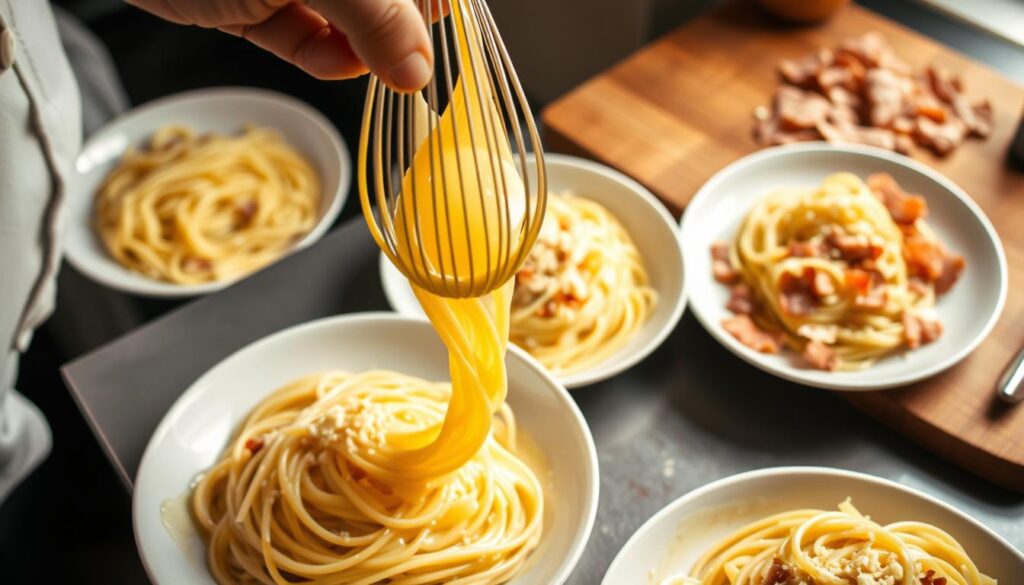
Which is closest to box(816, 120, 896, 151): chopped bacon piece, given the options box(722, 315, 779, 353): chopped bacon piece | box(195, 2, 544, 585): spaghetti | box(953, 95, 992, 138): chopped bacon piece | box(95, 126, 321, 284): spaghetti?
box(953, 95, 992, 138): chopped bacon piece

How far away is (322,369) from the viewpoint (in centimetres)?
167

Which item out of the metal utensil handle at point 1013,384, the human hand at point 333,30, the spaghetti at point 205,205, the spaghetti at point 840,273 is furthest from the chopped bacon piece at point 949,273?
the spaghetti at point 205,205

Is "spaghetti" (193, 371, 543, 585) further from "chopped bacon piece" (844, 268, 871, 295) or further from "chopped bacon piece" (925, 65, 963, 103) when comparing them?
"chopped bacon piece" (925, 65, 963, 103)

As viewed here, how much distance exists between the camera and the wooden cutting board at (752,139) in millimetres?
1579

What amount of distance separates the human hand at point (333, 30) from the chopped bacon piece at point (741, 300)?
921 millimetres

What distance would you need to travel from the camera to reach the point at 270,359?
1.62 metres

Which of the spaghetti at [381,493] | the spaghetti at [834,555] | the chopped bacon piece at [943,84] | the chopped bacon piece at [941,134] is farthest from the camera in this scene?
the chopped bacon piece at [943,84]

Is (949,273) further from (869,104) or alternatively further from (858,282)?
(869,104)

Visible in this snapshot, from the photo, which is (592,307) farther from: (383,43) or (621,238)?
(383,43)

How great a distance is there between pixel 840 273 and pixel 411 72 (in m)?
1.12

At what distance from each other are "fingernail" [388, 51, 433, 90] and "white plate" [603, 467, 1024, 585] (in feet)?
2.43

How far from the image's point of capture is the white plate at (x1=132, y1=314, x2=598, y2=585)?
1356 millimetres

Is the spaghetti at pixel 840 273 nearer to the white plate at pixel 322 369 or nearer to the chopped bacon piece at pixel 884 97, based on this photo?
the chopped bacon piece at pixel 884 97

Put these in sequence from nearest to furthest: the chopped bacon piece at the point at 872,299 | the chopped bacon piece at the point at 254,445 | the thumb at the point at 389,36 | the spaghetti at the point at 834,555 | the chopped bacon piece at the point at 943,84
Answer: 1. the thumb at the point at 389,36
2. the spaghetti at the point at 834,555
3. the chopped bacon piece at the point at 254,445
4. the chopped bacon piece at the point at 872,299
5. the chopped bacon piece at the point at 943,84
